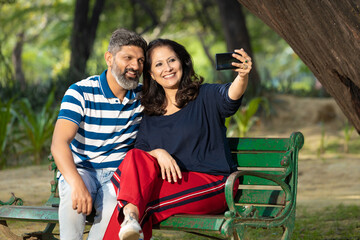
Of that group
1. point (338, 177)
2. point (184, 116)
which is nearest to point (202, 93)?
point (184, 116)

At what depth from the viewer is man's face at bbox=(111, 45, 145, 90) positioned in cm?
348

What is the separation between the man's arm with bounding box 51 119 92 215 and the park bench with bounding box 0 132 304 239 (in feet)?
1.04

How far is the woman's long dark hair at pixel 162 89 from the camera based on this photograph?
3.45 m

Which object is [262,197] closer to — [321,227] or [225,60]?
[225,60]

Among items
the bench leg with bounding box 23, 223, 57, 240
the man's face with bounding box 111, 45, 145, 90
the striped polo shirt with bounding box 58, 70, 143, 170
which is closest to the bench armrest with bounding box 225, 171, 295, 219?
the striped polo shirt with bounding box 58, 70, 143, 170

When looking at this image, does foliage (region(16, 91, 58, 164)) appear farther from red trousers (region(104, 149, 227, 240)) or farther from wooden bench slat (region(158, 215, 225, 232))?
wooden bench slat (region(158, 215, 225, 232))

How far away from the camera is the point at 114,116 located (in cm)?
344

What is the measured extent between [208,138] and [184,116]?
206 millimetres

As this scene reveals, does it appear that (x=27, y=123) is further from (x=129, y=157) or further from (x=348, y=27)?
(x=348, y=27)

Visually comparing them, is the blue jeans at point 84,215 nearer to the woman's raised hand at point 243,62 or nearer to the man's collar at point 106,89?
the man's collar at point 106,89

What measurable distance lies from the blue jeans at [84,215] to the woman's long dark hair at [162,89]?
0.59 m

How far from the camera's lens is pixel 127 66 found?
3482 millimetres

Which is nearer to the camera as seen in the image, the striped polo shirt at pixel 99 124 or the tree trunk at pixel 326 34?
the tree trunk at pixel 326 34

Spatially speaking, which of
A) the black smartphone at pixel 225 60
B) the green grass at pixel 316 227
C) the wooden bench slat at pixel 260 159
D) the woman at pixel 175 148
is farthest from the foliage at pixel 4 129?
the black smartphone at pixel 225 60
